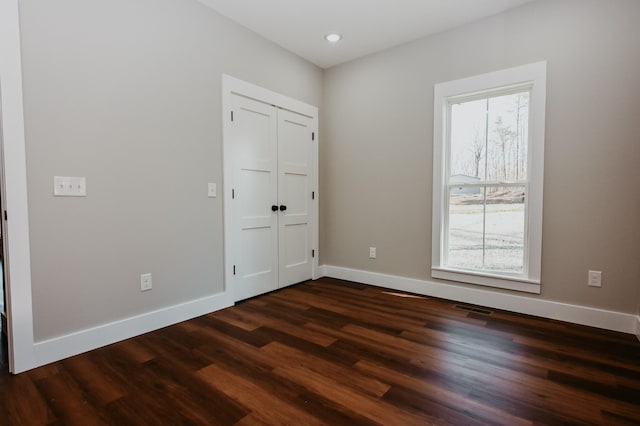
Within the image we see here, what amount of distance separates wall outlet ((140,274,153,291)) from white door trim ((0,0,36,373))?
2.16 feet

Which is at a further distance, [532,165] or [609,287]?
[532,165]

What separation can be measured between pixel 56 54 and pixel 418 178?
319cm

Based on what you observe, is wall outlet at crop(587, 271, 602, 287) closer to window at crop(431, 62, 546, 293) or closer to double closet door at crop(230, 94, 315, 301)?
window at crop(431, 62, 546, 293)

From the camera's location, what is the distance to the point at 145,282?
8.13 feet

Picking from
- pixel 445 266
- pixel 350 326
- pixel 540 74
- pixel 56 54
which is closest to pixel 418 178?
pixel 445 266

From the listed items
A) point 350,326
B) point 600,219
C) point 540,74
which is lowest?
point 350,326

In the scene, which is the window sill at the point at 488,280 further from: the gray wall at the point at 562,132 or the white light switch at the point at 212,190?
the white light switch at the point at 212,190

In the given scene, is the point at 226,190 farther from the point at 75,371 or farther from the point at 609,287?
the point at 609,287

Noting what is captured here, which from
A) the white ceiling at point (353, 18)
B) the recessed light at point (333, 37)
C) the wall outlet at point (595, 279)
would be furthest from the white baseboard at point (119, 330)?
the wall outlet at point (595, 279)

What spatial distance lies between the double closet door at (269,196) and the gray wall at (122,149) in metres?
0.23

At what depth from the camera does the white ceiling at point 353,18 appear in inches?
110

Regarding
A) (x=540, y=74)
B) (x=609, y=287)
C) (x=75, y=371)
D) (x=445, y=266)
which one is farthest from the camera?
(x=445, y=266)

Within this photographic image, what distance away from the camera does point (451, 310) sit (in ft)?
9.65

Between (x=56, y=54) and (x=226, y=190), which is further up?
(x=56, y=54)
